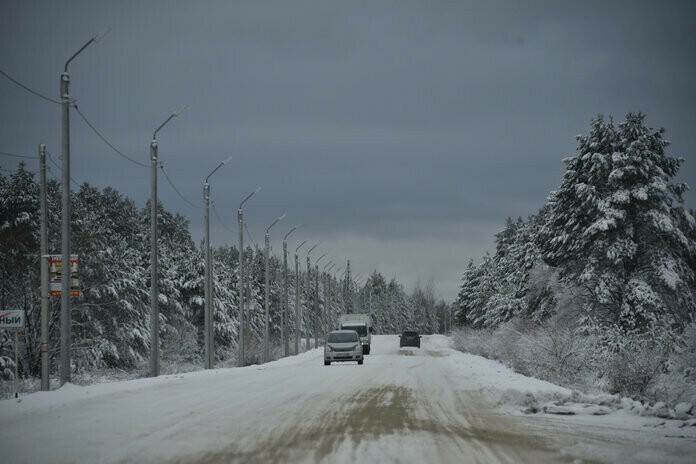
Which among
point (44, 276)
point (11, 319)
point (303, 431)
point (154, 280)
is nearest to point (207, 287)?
point (154, 280)

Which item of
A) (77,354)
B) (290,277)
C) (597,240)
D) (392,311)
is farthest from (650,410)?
(392,311)

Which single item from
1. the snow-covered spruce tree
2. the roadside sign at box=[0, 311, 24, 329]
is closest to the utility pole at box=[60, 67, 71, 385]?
the roadside sign at box=[0, 311, 24, 329]

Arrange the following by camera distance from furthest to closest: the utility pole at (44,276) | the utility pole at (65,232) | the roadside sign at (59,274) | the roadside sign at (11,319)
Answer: the utility pole at (44,276) → the roadside sign at (59,274) → the utility pole at (65,232) → the roadside sign at (11,319)

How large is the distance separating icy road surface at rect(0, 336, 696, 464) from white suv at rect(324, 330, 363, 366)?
21.6m

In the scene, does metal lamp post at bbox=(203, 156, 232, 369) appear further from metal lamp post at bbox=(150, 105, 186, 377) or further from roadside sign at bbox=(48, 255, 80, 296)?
roadside sign at bbox=(48, 255, 80, 296)

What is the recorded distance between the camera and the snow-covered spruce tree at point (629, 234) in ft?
123

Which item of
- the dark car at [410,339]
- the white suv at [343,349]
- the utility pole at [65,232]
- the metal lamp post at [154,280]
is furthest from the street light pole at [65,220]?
the dark car at [410,339]

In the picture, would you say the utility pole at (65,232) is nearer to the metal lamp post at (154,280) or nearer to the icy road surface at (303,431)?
the icy road surface at (303,431)

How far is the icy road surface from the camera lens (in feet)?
31.9

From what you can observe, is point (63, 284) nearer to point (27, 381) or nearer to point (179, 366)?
point (27, 381)

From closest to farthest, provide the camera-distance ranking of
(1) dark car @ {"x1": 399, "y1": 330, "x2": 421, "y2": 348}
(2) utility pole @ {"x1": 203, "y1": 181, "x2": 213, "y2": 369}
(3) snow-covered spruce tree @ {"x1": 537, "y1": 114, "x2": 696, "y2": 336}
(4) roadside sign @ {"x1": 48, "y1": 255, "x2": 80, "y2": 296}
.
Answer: (4) roadside sign @ {"x1": 48, "y1": 255, "x2": 80, "y2": 296}, (2) utility pole @ {"x1": 203, "y1": 181, "x2": 213, "y2": 369}, (3) snow-covered spruce tree @ {"x1": 537, "y1": 114, "x2": 696, "y2": 336}, (1) dark car @ {"x1": 399, "y1": 330, "x2": 421, "y2": 348}

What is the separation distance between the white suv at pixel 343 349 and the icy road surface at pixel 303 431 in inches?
850

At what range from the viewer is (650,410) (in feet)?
46.6

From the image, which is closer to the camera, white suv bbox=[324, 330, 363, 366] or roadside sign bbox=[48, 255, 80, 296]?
roadside sign bbox=[48, 255, 80, 296]
